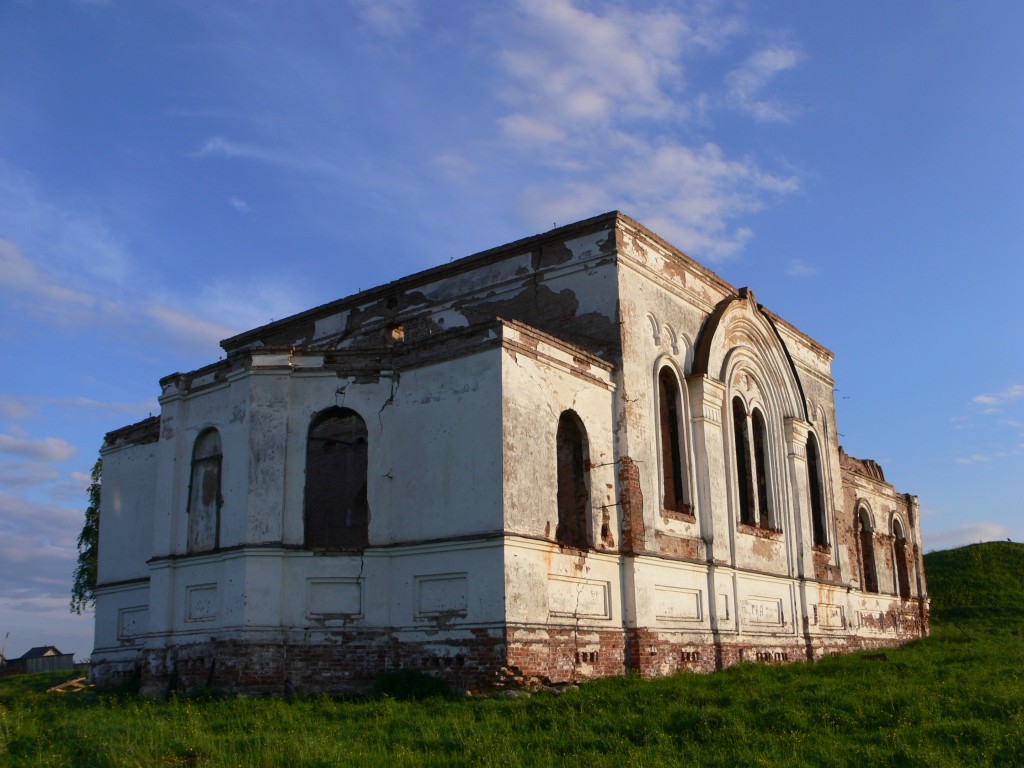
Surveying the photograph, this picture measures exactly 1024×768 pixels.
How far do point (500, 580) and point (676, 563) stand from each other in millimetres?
4378

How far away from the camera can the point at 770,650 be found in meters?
19.2

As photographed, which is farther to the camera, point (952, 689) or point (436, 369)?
point (436, 369)

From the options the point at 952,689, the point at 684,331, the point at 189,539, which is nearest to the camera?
the point at 952,689

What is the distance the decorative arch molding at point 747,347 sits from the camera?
19047 mm

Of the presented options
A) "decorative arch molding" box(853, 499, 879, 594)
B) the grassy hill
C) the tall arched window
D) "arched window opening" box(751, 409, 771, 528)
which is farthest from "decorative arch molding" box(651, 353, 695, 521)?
the grassy hill

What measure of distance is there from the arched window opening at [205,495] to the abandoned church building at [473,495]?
1.5 inches

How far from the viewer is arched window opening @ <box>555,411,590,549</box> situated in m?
15.6

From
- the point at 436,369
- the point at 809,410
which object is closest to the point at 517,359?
the point at 436,369

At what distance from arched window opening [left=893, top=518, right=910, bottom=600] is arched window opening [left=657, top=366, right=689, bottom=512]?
1355cm

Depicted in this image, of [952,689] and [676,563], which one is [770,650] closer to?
[676,563]

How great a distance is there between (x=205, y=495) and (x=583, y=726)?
24.1ft

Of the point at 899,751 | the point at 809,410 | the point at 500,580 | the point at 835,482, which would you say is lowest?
the point at 899,751

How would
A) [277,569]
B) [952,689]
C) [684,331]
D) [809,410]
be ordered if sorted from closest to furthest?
[952,689] → [277,569] → [684,331] → [809,410]

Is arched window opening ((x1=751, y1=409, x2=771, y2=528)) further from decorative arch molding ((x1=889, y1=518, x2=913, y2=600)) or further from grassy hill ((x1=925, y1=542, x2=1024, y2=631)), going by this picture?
grassy hill ((x1=925, y1=542, x2=1024, y2=631))
